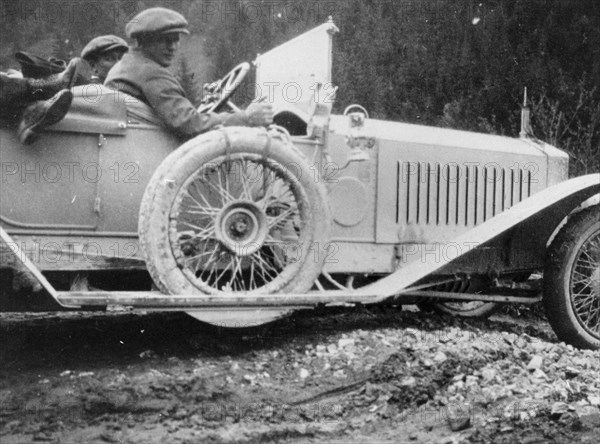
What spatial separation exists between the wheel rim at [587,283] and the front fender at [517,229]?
0.84 feet

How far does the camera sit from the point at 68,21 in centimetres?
1432

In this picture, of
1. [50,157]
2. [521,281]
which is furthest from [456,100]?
[50,157]

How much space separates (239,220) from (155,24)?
126 centimetres

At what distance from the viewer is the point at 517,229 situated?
16.8 ft

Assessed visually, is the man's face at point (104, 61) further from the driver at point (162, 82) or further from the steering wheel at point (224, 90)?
the driver at point (162, 82)

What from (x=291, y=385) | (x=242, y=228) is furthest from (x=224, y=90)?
(x=291, y=385)

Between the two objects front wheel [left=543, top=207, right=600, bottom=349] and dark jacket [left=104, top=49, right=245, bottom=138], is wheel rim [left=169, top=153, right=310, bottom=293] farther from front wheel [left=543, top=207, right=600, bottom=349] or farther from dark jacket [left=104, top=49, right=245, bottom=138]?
front wheel [left=543, top=207, right=600, bottom=349]

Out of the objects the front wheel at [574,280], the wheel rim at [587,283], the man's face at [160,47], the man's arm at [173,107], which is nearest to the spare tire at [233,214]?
the man's arm at [173,107]

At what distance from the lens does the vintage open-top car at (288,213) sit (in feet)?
13.2

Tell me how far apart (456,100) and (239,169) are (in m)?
6.13

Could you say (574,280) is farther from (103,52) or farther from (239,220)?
(103,52)

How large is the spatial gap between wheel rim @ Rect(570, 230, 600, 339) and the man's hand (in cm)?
224

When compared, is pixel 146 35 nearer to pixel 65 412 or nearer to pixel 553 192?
pixel 65 412

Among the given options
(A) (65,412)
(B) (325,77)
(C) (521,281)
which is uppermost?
(B) (325,77)
